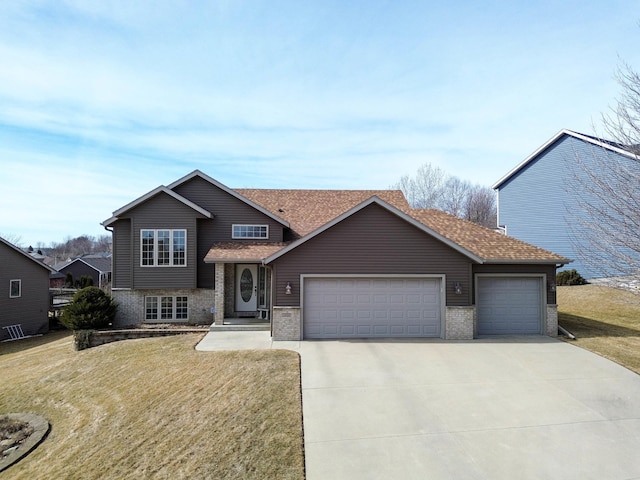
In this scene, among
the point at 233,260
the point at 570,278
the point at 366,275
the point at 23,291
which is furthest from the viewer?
the point at 570,278

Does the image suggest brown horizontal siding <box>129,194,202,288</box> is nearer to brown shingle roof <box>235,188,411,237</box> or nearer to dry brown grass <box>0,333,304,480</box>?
dry brown grass <box>0,333,304,480</box>

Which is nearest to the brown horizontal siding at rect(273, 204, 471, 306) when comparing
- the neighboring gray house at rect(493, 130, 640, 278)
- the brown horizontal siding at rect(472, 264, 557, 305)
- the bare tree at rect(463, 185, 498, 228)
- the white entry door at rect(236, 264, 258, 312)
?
the brown horizontal siding at rect(472, 264, 557, 305)

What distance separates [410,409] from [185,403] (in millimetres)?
4840

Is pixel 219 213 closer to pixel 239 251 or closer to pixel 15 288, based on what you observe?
pixel 239 251

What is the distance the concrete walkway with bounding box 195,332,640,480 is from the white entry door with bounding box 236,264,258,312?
595 cm

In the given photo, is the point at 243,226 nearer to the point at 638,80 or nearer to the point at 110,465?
the point at 110,465

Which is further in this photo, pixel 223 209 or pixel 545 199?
pixel 545 199

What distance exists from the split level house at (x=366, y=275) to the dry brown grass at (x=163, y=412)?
2.81 metres

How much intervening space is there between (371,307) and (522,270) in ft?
18.8

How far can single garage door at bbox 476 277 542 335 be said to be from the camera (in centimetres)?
1449

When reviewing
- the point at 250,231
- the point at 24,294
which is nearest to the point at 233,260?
the point at 250,231

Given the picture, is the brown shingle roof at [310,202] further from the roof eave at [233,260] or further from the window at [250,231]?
the roof eave at [233,260]

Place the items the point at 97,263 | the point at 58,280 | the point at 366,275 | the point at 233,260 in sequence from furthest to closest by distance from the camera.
→ the point at 58,280 → the point at 97,263 → the point at 233,260 → the point at 366,275

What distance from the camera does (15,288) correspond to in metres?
22.9
